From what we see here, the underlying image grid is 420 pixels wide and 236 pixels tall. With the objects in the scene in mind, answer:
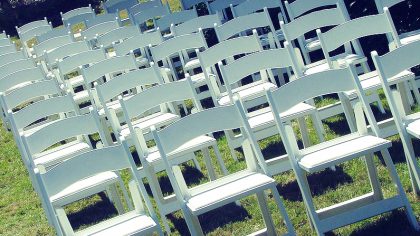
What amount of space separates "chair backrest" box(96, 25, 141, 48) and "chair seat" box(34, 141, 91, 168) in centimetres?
314

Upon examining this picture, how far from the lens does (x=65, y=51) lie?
37.5ft

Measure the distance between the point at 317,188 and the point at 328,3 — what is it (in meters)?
3.75

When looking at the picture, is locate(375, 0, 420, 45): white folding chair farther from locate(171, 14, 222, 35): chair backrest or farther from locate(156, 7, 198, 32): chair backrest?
locate(156, 7, 198, 32): chair backrest

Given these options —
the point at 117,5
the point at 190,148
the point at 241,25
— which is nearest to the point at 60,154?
the point at 190,148

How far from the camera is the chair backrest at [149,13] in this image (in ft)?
42.4

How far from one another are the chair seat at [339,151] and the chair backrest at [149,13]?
6700mm

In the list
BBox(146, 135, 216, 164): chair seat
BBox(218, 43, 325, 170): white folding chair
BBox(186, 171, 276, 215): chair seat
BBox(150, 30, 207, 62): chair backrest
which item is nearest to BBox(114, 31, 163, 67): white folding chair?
BBox(150, 30, 207, 62): chair backrest

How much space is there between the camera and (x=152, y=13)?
13.2 m

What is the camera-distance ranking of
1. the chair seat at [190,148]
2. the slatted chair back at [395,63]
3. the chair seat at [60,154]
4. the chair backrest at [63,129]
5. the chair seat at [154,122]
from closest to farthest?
the slatted chair back at [395,63] < the chair backrest at [63,129] < the chair seat at [190,148] < the chair seat at [60,154] < the chair seat at [154,122]

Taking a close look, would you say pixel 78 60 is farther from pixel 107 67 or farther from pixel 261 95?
pixel 261 95

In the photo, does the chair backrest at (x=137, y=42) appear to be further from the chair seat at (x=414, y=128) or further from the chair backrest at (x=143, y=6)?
the chair seat at (x=414, y=128)

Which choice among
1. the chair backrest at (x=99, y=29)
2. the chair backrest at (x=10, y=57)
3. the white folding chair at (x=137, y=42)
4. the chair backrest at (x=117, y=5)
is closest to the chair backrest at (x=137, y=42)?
the white folding chair at (x=137, y=42)

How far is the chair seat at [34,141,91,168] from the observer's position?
8.35 metres

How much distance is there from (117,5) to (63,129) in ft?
27.5
